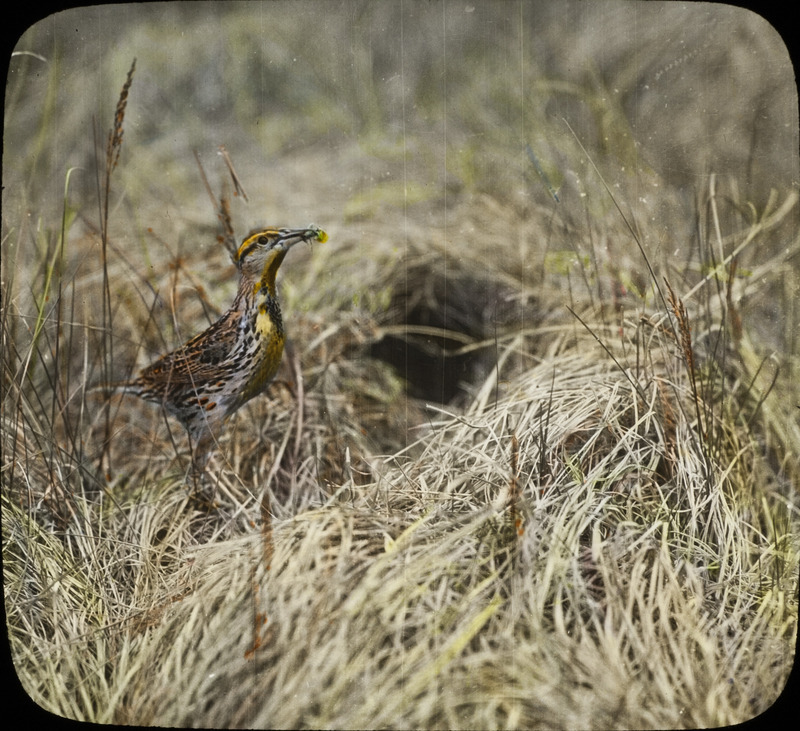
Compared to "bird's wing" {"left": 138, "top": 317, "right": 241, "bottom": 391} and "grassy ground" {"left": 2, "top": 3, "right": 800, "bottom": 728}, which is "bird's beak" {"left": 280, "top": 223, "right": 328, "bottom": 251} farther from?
"bird's wing" {"left": 138, "top": 317, "right": 241, "bottom": 391}

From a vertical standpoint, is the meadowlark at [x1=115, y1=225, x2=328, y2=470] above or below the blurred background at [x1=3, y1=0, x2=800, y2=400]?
below

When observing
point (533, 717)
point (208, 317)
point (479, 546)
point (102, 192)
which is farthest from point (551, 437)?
point (102, 192)

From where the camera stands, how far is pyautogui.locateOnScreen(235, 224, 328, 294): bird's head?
7.98 ft

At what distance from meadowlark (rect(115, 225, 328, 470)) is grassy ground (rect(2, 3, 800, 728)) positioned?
0.05 m

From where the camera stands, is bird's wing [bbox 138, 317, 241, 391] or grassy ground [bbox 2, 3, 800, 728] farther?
bird's wing [bbox 138, 317, 241, 391]

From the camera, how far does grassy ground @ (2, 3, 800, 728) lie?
2.29 meters

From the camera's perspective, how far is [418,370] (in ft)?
8.02

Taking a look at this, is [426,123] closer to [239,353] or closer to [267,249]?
[267,249]

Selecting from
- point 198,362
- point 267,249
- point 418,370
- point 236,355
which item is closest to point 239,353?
point 236,355

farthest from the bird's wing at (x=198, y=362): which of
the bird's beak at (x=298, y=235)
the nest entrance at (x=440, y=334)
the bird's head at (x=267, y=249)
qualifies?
the nest entrance at (x=440, y=334)

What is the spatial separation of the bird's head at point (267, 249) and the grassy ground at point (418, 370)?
0.04 m

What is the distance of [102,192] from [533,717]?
1889 mm

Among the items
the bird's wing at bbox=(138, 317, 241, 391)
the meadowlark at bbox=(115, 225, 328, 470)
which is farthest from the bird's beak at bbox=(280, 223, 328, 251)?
the bird's wing at bbox=(138, 317, 241, 391)

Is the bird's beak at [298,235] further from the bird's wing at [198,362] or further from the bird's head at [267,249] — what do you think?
the bird's wing at [198,362]
